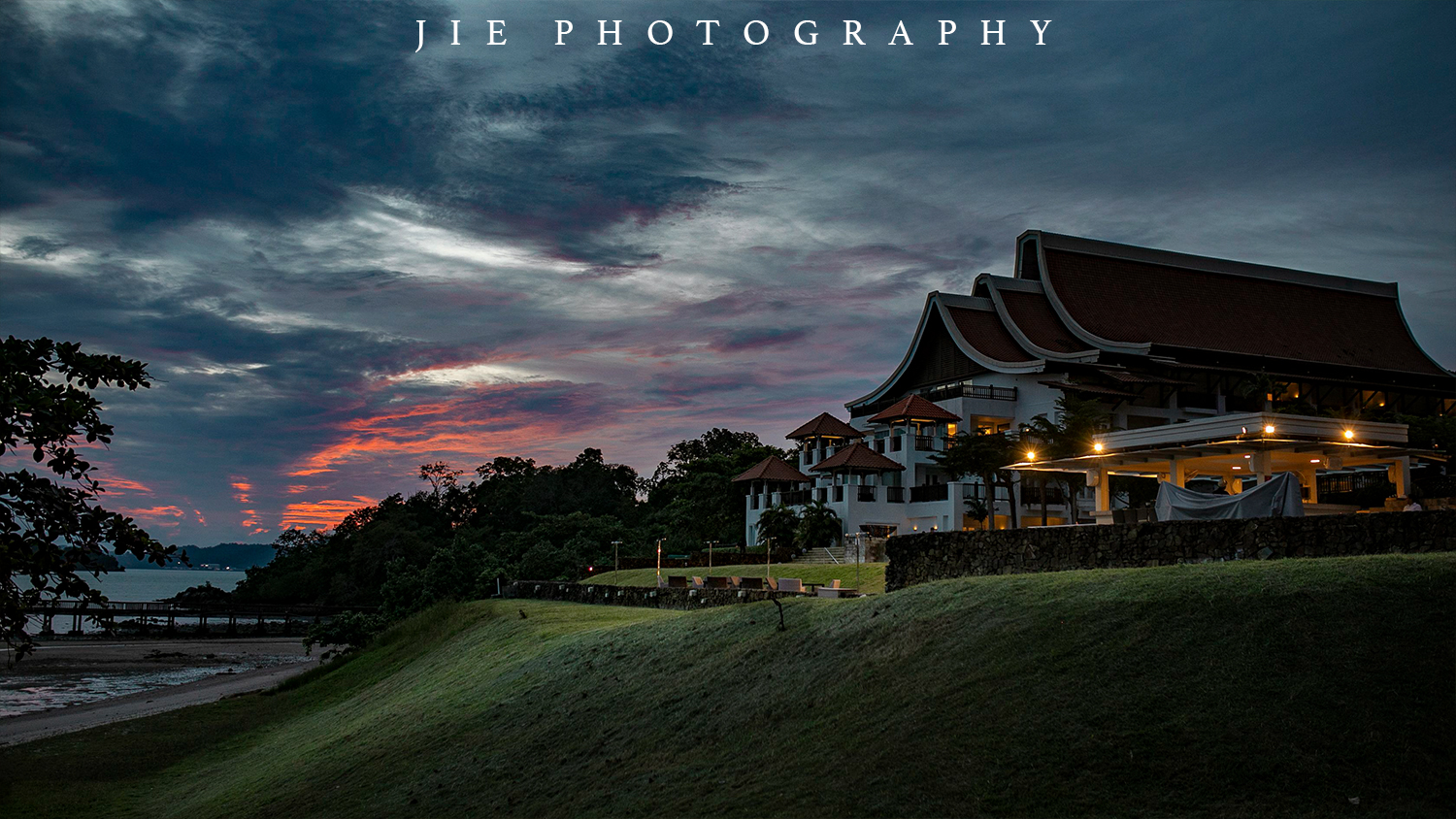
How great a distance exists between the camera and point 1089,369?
4041 cm

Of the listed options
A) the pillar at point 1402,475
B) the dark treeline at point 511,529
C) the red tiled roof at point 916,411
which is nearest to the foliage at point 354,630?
the dark treeline at point 511,529

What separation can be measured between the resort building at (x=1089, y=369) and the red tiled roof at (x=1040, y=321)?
0.26 ft

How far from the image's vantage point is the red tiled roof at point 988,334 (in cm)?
4253

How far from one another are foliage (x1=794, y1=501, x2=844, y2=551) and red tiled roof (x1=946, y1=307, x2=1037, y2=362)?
9.47 m

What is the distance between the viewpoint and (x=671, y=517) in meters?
57.6

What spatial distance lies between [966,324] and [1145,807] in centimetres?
3714

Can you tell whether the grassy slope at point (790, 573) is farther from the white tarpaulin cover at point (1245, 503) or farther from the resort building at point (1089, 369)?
the white tarpaulin cover at point (1245, 503)

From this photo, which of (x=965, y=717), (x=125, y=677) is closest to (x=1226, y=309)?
(x=965, y=717)

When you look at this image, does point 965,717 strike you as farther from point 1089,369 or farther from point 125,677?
point 125,677

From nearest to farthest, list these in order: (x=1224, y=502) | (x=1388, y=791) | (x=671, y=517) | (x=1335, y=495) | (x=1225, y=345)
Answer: (x=1388, y=791), (x=1224, y=502), (x=1335, y=495), (x=1225, y=345), (x=671, y=517)

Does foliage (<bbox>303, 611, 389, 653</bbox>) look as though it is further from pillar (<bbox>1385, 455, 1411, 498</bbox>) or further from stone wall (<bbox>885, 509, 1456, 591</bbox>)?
pillar (<bbox>1385, 455, 1411, 498</bbox>)

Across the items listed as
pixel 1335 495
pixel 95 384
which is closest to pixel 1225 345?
pixel 1335 495

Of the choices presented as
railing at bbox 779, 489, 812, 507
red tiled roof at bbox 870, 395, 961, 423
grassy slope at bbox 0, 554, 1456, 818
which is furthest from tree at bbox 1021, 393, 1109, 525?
grassy slope at bbox 0, 554, 1456, 818

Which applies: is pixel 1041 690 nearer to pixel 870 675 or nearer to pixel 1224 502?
pixel 870 675
